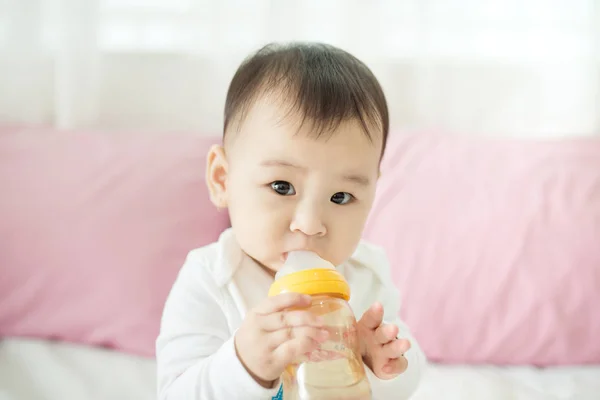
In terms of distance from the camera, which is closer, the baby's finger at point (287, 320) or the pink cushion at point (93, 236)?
the baby's finger at point (287, 320)

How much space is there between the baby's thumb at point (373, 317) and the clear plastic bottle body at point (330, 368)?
41 millimetres

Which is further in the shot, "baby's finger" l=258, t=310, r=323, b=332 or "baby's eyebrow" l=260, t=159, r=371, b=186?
"baby's eyebrow" l=260, t=159, r=371, b=186

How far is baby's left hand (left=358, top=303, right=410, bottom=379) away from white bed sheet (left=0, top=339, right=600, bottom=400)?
34 cm

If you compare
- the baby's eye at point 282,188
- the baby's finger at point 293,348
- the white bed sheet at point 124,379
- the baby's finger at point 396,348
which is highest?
the baby's eye at point 282,188

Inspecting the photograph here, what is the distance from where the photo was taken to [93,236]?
1.26 meters

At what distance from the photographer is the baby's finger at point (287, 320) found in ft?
2.13

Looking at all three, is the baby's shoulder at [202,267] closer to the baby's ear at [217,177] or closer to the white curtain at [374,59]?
the baby's ear at [217,177]

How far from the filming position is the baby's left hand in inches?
29.1

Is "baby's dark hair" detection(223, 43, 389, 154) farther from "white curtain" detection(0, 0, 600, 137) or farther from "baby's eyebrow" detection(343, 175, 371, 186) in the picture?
"white curtain" detection(0, 0, 600, 137)

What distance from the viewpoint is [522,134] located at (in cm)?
170

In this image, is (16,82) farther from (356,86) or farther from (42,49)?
(356,86)

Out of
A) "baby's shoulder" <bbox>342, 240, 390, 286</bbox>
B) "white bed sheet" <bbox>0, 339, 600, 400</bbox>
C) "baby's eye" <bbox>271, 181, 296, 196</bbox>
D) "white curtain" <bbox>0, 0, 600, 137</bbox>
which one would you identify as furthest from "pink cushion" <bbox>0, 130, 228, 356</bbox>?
"baby's eye" <bbox>271, 181, 296, 196</bbox>

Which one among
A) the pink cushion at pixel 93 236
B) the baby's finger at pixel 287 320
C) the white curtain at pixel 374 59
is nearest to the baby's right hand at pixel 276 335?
the baby's finger at pixel 287 320

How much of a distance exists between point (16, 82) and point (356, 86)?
1082 millimetres
